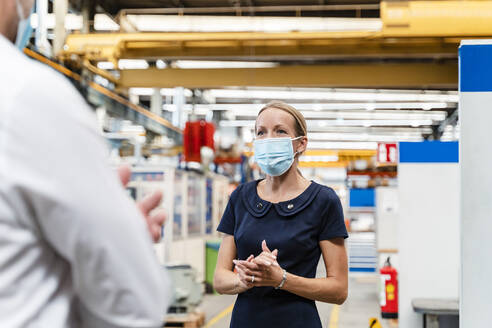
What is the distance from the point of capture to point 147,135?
628 inches

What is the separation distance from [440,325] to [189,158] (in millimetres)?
6637

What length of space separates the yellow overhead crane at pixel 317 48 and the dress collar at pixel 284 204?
6.29 m

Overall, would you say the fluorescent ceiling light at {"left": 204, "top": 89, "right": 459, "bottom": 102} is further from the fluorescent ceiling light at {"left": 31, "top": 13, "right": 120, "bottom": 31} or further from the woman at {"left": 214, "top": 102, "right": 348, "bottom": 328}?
the woman at {"left": 214, "top": 102, "right": 348, "bottom": 328}

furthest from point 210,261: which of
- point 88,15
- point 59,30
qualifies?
point 88,15

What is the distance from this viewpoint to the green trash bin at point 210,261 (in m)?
10.9

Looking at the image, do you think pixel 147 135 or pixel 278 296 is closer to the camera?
pixel 278 296

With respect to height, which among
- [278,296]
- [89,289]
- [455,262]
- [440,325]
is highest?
[89,289]

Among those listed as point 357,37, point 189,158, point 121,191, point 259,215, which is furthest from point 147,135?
point 121,191

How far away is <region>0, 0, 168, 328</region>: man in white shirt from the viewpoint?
2.47ft

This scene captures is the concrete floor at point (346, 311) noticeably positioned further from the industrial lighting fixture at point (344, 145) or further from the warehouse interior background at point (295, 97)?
the industrial lighting fixture at point (344, 145)

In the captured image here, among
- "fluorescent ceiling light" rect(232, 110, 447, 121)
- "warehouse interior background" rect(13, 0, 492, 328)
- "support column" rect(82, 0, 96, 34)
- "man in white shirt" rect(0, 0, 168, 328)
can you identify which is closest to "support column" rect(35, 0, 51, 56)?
"warehouse interior background" rect(13, 0, 492, 328)

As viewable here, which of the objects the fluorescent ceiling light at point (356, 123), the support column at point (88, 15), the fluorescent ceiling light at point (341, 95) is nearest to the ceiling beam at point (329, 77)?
the support column at point (88, 15)

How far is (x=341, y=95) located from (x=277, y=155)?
45.2ft

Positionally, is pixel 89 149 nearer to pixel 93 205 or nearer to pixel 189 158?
pixel 93 205
